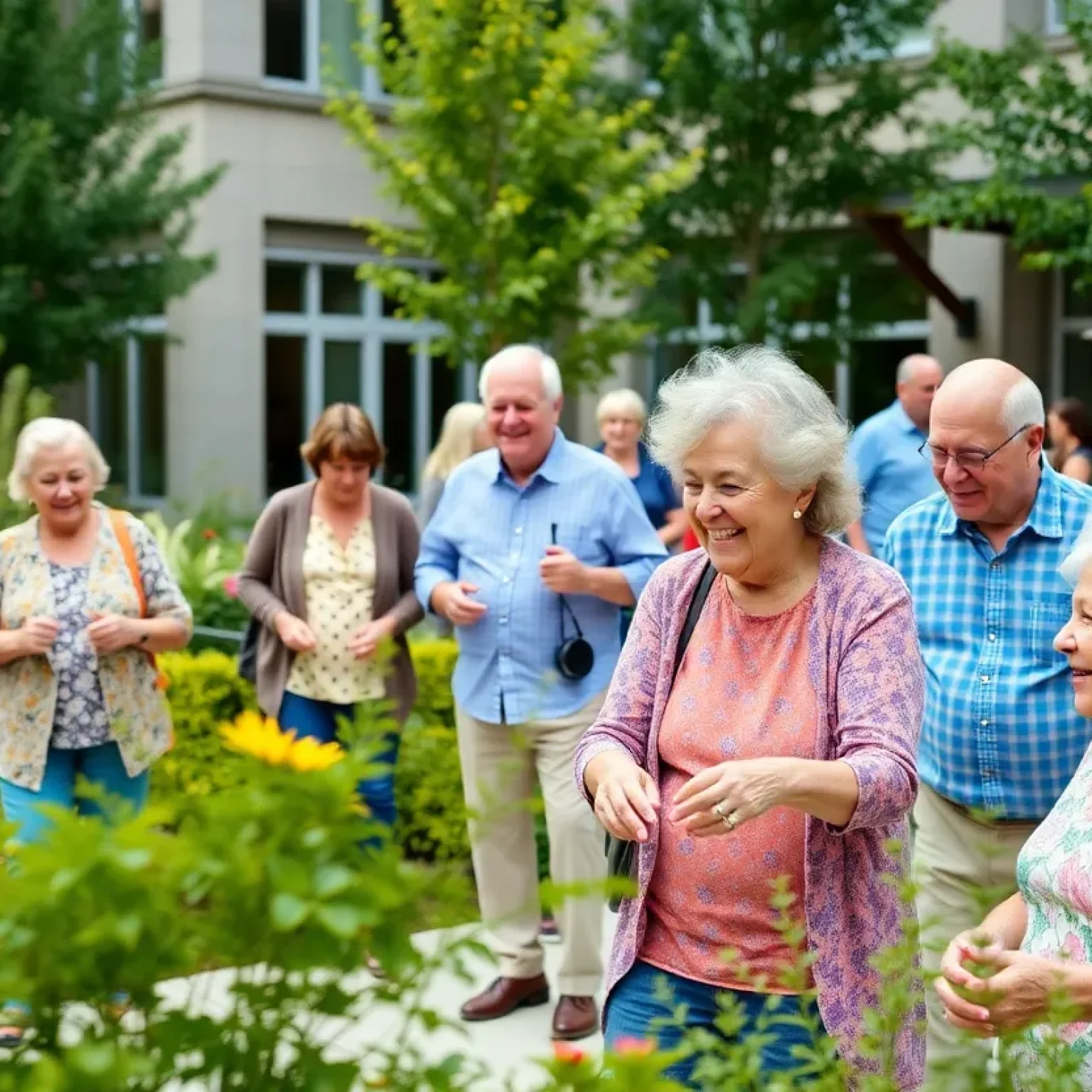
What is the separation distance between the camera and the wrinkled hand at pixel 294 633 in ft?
20.2

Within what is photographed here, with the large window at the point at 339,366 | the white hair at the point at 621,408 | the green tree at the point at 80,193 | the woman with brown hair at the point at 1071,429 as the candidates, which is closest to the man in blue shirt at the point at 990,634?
the white hair at the point at 621,408

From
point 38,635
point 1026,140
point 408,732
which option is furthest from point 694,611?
point 1026,140

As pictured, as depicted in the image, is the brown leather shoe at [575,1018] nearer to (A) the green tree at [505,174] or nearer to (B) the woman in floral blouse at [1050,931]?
(B) the woman in floral blouse at [1050,931]

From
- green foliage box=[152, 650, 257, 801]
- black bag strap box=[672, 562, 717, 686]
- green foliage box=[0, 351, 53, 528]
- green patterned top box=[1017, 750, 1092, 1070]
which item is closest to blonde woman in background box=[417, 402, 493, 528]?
green foliage box=[152, 650, 257, 801]

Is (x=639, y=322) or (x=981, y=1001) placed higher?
(x=639, y=322)

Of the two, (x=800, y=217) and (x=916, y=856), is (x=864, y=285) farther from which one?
(x=916, y=856)

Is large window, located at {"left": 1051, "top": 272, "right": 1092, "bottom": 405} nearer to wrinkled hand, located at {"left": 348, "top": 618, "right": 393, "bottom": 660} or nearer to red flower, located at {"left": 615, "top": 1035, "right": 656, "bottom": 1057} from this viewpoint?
wrinkled hand, located at {"left": 348, "top": 618, "right": 393, "bottom": 660}

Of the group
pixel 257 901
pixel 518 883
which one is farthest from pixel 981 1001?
pixel 518 883

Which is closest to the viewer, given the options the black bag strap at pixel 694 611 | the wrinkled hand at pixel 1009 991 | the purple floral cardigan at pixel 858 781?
the wrinkled hand at pixel 1009 991

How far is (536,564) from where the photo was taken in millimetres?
5598

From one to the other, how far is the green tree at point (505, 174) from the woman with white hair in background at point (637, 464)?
4.35 meters

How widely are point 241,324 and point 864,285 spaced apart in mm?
6715

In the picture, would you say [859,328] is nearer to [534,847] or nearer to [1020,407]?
[534,847]

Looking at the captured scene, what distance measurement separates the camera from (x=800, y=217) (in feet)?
59.6
